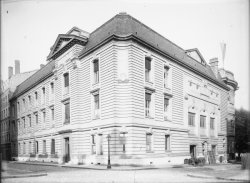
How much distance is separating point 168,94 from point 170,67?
3.06 m

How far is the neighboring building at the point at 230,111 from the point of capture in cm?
4303

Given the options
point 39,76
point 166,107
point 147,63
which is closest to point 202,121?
point 166,107

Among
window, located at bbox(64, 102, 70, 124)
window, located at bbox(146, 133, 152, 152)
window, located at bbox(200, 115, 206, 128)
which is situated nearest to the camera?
window, located at bbox(146, 133, 152, 152)

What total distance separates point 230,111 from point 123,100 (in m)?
27.2

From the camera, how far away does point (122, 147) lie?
2331 centimetres

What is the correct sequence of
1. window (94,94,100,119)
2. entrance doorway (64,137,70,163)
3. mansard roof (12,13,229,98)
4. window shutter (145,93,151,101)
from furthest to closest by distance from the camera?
entrance doorway (64,137,70,163), window shutter (145,93,151,101), window (94,94,100,119), mansard roof (12,13,229,98)

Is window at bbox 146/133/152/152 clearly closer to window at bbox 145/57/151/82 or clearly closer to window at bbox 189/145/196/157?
window at bbox 145/57/151/82

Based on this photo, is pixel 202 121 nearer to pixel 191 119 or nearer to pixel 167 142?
pixel 191 119

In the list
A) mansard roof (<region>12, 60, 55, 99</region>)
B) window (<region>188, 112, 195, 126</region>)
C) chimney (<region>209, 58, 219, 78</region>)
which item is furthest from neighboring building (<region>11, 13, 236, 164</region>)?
chimney (<region>209, 58, 219, 78</region>)

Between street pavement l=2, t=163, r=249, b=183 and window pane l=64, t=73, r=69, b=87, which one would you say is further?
window pane l=64, t=73, r=69, b=87

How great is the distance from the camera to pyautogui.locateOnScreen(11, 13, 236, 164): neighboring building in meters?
23.9

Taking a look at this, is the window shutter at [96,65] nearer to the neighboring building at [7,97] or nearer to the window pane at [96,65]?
the window pane at [96,65]

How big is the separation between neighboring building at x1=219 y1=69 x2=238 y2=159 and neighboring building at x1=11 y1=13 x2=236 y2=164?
21.0 ft

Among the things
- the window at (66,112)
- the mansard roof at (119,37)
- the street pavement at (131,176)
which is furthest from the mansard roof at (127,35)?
the street pavement at (131,176)
